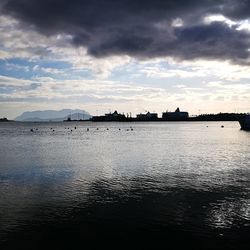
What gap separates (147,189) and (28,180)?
517 inches

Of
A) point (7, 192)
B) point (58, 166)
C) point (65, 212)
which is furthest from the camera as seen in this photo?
point (58, 166)

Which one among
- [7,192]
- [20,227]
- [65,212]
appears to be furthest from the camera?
[7,192]

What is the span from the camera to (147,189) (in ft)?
98.5

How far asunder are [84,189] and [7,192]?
6.67 meters

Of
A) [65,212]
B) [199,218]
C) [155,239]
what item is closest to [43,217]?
[65,212]

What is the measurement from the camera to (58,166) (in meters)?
46.0

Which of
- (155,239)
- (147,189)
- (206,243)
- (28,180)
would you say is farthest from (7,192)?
(206,243)

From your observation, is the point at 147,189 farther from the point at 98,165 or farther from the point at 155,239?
the point at 98,165

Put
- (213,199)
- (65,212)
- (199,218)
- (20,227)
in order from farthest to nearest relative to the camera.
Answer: (213,199), (65,212), (199,218), (20,227)

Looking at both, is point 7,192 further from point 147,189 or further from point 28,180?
point 147,189

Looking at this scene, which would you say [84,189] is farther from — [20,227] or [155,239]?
[155,239]

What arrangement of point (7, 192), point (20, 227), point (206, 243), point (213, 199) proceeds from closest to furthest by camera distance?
point (206, 243), point (20, 227), point (213, 199), point (7, 192)

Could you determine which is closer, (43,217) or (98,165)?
(43,217)

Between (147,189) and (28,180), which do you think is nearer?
(147,189)
